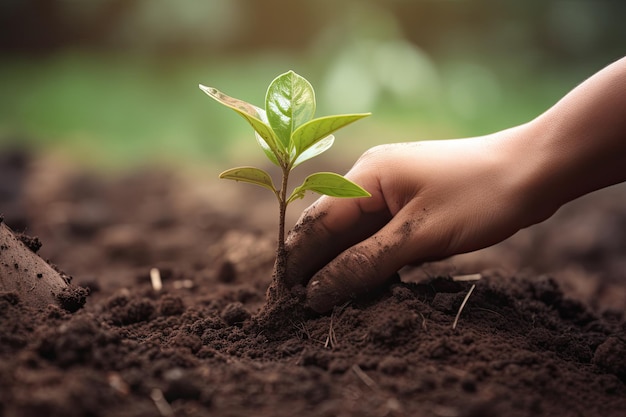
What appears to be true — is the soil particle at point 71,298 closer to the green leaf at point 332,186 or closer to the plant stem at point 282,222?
the plant stem at point 282,222

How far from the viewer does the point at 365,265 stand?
55.9 inches

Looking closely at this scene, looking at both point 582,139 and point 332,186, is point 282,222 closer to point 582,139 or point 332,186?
point 332,186

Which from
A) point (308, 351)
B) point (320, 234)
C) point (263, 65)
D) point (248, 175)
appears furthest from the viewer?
point (263, 65)

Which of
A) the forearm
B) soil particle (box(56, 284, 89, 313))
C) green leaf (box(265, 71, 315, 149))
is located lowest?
soil particle (box(56, 284, 89, 313))

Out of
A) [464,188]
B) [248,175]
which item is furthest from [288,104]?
[464,188]

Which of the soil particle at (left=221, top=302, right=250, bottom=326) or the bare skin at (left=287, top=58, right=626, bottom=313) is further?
the soil particle at (left=221, top=302, right=250, bottom=326)

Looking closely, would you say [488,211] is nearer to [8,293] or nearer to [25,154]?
[8,293]

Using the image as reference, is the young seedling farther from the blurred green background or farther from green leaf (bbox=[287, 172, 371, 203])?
the blurred green background

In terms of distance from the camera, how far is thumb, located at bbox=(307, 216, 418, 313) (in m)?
1.43

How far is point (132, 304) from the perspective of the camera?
1.67 meters

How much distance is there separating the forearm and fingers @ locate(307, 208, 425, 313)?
0.33 metres

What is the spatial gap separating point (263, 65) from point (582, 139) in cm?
407

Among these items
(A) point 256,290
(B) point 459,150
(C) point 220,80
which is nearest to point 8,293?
(A) point 256,290

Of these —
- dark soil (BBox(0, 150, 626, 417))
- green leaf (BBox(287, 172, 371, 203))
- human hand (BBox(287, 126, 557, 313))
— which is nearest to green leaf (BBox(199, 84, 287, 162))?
green leaf (BBox(287, 172, 371, 203))
